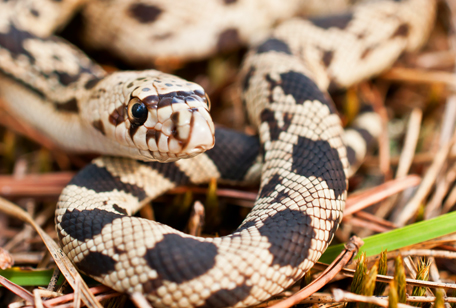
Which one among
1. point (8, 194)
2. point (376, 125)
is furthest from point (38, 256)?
point (376, 125)

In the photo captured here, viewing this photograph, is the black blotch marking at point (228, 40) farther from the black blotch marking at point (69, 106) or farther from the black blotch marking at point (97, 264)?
the black blotch marking at point (97, 264)

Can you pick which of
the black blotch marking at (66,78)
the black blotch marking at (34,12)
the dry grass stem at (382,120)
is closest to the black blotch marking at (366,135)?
the dry grass stem at (382,120)

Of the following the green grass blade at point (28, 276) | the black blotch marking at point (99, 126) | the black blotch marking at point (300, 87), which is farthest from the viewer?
the black blotch marking at point (300, 87)

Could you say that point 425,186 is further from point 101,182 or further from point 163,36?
point 163,36

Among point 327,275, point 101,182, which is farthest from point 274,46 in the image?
point 327,275

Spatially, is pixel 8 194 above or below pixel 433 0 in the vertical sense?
below

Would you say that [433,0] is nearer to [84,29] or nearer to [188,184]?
[188,184]
